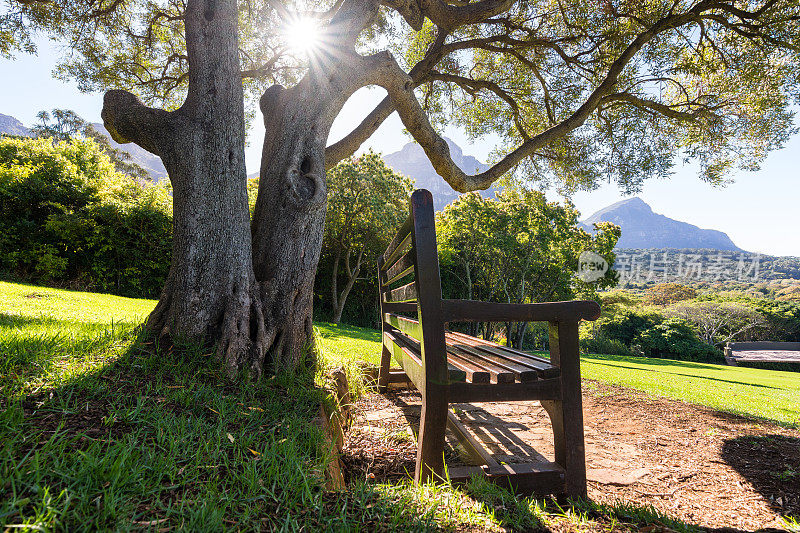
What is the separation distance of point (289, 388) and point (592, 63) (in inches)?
321

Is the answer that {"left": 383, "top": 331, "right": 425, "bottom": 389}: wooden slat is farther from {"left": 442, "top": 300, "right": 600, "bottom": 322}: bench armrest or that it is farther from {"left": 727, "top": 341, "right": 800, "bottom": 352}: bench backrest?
{"left": 727, "top": 341, "right": 800, "bottom": 352}: bench backrest

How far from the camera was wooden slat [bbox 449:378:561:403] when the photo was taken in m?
1.85

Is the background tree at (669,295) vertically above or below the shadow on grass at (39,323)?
above

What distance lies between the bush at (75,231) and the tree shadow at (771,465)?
45.5 feet

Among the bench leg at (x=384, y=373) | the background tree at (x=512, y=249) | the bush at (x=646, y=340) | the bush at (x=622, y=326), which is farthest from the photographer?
the bush at (x=622, y=326)

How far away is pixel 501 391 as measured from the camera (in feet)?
6.14

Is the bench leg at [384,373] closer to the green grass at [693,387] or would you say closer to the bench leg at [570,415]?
the green grass at [693,387]

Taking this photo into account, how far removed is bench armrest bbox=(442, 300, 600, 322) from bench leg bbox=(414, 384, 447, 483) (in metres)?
0.42

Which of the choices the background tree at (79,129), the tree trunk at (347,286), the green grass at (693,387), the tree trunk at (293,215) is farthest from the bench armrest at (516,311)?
the background tree at (79,129)

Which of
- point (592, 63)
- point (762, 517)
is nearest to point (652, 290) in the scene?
point (592, 63)

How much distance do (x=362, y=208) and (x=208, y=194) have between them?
14.2 m

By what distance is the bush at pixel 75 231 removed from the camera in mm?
10336

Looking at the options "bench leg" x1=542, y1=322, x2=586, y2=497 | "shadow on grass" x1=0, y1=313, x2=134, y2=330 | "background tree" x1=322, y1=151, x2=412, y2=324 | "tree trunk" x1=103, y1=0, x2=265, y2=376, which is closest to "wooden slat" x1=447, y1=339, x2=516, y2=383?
"bench leg" x1=542, y1=322, x2=586, y2=497

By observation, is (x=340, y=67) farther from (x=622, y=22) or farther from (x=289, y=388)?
(x=622, y=22)
